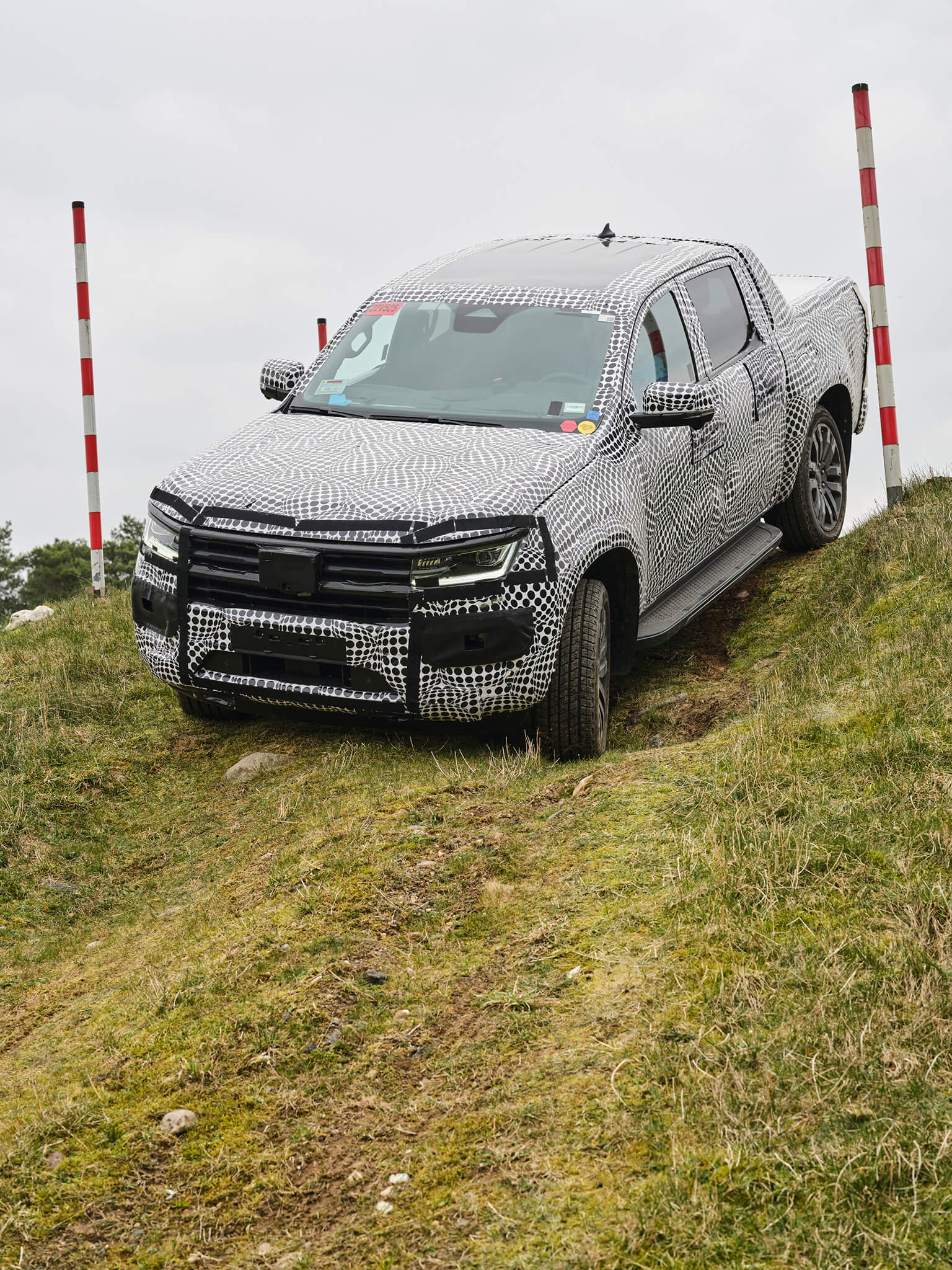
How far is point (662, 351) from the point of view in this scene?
720 centimetres

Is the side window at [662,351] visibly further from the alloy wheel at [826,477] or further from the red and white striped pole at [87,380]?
the red and white striped pole at [87,380]

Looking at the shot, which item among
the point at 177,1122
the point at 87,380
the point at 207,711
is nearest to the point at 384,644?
the point at 207,711

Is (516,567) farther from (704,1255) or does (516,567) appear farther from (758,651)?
(704,1255)

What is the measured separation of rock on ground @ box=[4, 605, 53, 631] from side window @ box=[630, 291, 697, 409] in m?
5.20

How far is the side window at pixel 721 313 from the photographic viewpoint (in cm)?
775

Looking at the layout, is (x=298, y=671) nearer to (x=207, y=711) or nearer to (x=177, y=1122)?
(x=207, y=711)

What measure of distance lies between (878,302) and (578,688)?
510 centimetres

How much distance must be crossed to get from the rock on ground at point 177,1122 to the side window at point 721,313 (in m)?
5.20

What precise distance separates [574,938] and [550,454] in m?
2.56

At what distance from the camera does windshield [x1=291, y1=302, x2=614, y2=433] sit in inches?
265

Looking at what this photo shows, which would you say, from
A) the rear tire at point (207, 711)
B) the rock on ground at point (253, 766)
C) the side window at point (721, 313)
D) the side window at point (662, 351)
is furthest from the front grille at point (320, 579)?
the side window at point (721, 313)

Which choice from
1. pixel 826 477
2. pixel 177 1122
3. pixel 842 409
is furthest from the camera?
pixel 842 409

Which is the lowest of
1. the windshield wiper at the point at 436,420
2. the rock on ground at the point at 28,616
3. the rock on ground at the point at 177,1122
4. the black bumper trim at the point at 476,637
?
the rock on ground at the point at 28,616

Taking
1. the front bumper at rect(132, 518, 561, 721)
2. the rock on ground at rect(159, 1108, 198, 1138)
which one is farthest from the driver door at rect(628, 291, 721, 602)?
the rock on ground at rect(159, 1108, 198, 1138)
